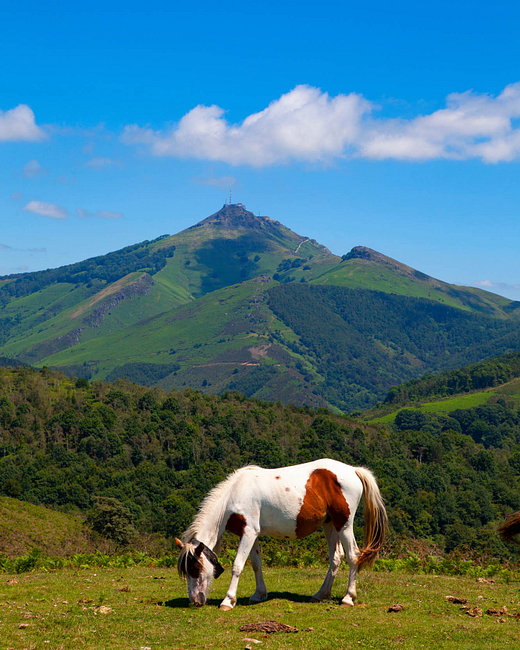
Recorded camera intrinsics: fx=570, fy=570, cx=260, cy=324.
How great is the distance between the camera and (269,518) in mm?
15562

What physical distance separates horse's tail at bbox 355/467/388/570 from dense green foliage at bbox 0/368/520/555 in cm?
6641

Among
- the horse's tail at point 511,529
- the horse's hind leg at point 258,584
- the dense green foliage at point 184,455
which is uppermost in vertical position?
the horse's tail at point 511,529

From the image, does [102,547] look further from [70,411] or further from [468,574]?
[70,411]

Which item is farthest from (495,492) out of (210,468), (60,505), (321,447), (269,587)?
(269,587)

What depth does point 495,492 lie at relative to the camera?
120 meters

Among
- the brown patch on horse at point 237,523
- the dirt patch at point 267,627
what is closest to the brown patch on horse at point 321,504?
the brown patch on horse at point 237,523

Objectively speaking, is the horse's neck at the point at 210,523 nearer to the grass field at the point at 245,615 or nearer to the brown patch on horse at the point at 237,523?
the brown patch on horse at the point at 237,523

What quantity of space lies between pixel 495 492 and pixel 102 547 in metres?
107

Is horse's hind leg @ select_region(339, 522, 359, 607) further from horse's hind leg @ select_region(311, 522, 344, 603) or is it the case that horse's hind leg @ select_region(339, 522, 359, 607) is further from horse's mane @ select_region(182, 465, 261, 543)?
horse's mane @ select_region(182, 465, 261, 543)

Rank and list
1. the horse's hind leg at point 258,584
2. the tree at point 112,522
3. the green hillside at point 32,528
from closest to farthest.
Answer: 1. the horse's hind leg at point 258,584
2. the green hillside at point 32,528
3. the tree at point 112,522

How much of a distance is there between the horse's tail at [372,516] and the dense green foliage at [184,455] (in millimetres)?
66411

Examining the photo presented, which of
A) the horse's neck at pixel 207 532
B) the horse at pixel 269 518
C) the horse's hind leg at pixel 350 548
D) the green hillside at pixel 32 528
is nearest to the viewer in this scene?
the horse at pixel 269 518

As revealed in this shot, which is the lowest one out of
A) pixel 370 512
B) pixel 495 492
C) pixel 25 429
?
pixel 495 492

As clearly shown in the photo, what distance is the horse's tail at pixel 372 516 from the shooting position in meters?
16.4
